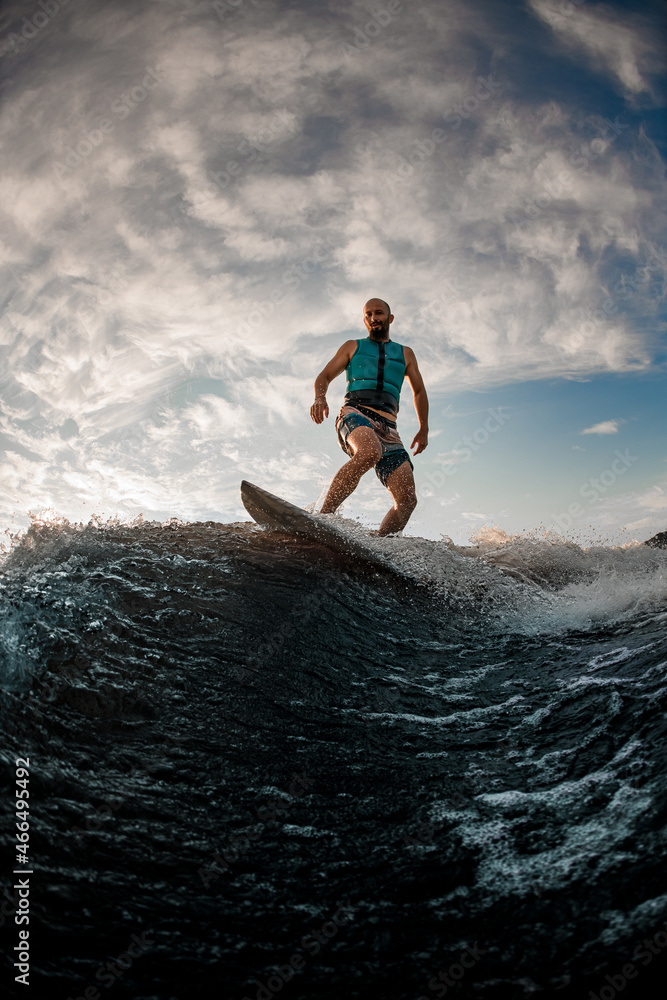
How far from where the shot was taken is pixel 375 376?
6.00 m

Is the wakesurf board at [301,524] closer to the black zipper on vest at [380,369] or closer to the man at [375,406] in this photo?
the man at [375,406]

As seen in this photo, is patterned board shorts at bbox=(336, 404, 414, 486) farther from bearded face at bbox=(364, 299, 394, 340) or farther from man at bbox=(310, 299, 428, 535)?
bearded face at bbox=(364, 299, 394, 340)

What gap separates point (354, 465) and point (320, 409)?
92cm

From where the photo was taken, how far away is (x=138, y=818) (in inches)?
75.0

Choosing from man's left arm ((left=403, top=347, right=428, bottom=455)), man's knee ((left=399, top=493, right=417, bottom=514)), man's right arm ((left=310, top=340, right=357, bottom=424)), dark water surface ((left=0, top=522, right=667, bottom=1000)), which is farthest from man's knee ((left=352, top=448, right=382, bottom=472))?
dark water surface ((left=0, top=522, right=667, bottom=1000))

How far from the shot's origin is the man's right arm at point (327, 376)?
608cm

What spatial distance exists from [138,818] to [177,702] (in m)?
0.73

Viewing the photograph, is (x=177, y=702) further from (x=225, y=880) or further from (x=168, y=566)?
(x=168, y=566)

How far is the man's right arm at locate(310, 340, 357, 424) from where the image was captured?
6.08 metres

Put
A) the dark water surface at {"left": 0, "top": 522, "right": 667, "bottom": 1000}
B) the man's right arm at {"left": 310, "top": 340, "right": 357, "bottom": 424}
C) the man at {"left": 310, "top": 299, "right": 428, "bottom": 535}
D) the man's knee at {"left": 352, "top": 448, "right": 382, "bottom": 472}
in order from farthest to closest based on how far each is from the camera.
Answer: the man's right arm at {"left": 310, "top": 340, "right": 357, "bottom": 424} → the man at {"left": 310, "top": 299, "right": 428, "bottom": 535} → the man's knee at {"left": 352, "top": 448, "right": 382, "bottom": 472} → the dark water surface at {"left": 0, "top": 522, "right": 667, "bottom": 1000}

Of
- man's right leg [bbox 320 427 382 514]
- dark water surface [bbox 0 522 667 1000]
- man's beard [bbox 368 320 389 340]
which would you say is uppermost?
man's beard [bbox 368 320 389 340]

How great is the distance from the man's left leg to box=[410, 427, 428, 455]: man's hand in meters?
0.68

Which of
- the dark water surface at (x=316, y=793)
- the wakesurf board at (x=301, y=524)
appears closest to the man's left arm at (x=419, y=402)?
the wakesurf board at (x=301, y=524)

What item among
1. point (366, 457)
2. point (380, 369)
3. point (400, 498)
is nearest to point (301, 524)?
point (366, 457)
